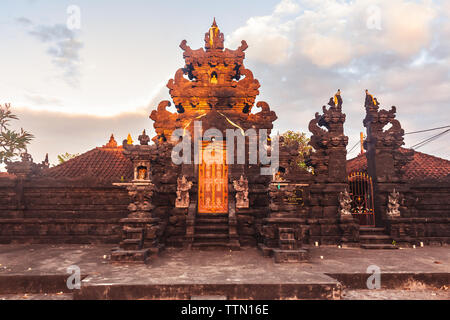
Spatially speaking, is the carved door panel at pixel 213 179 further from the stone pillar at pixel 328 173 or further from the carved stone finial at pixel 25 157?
the carved stone finial at pixel 25 157

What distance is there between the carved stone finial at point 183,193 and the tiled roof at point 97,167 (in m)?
4.99

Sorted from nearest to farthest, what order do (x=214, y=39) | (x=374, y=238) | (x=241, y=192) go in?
1. (x=374, y=238)
2. (x=241, y=192)
3. (x=214, y=39)

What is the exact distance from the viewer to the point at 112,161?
57.4 ft

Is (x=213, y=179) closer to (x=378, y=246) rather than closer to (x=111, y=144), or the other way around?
(x=378, y=246)

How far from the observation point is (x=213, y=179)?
42.5ft

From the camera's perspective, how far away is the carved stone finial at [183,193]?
11.9 metres

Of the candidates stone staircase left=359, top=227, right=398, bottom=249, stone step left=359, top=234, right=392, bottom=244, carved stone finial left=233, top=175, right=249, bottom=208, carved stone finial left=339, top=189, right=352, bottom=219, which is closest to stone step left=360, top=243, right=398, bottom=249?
stone staircase left=359, top=227, right=398, bottom=249

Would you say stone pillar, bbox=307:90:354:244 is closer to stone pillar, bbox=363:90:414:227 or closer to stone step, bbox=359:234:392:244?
stone step, bbox=359:234:392:244

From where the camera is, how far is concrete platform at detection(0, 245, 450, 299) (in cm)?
589

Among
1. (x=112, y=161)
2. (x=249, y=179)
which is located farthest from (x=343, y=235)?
(x=112, y=161)

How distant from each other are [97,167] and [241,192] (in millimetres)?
9426

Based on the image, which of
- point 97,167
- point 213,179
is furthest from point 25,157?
point 213,179

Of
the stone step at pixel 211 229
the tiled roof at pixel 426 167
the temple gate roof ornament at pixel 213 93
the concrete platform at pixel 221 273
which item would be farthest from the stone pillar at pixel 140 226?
the tiled roof at pixel 426 167
